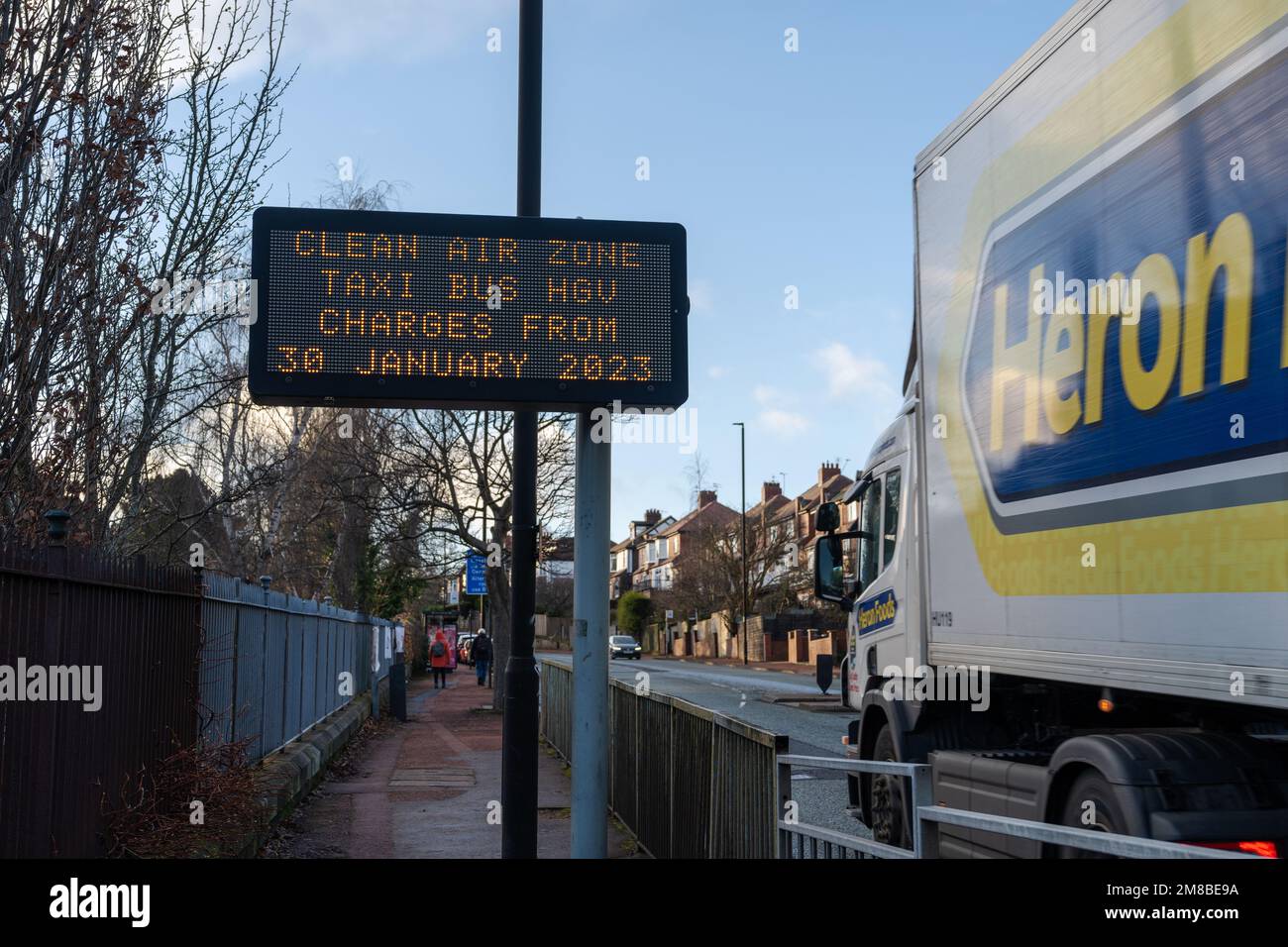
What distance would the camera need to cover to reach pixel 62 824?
237 inches

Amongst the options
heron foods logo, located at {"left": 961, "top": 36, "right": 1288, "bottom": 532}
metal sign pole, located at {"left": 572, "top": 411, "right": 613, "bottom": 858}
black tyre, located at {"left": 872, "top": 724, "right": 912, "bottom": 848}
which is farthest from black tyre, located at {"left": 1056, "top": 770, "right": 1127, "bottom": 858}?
metal sign pole, located at {"left": 572, "top": 411, "right": 613, "bottom": 858}

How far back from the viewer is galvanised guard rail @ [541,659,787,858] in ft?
20.5

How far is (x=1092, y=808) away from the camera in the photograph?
17.6 feet

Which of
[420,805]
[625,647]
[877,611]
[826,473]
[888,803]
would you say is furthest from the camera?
[826,473]

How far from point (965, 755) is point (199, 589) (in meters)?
5.44

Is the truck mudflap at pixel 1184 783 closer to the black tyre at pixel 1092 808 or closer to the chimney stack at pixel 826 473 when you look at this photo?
the black tyre at pixel 1092 808

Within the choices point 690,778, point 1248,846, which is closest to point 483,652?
point 690,778

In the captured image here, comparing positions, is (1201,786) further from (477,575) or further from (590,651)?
(477,575)

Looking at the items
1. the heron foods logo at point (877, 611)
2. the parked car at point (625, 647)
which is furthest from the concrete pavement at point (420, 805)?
the parked car at point (625, 647)

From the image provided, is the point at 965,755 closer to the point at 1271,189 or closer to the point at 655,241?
the point at 655,241

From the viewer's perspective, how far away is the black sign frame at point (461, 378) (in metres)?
6.02

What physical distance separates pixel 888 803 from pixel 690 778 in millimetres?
1280

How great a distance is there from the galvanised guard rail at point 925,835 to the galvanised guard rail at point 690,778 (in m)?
0.13
